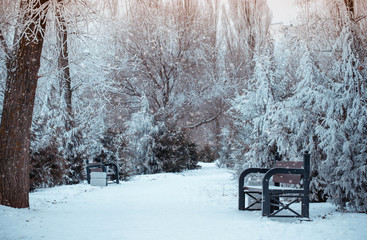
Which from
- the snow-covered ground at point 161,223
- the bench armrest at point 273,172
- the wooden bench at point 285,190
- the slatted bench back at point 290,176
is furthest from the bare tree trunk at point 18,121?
the slatted bench back at point 290,176

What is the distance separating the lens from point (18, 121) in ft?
19.0

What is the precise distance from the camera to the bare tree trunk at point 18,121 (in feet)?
18.7

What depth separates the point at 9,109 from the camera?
5.78 m

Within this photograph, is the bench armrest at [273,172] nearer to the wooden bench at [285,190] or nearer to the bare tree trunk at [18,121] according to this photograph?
the wooden bench at [285,190]

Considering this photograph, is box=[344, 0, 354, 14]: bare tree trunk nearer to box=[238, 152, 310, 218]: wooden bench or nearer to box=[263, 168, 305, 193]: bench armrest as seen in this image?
box=[238, 152, 310, 218]: wooden bench

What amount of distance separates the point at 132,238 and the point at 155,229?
0.58 meters

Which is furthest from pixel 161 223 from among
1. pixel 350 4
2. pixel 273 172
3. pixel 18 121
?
pixel 350 4

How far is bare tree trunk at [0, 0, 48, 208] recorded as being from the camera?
569 cm

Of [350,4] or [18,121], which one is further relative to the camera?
[350,4]

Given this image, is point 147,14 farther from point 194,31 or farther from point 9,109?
point 194,31

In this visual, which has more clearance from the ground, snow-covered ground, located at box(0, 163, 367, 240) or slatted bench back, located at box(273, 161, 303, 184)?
slatted bench back, located at box(273, 161, 303, 184)

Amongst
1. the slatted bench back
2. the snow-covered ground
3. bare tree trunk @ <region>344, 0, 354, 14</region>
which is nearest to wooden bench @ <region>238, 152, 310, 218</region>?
the slatted bench back

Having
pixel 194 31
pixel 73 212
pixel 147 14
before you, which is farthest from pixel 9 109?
pixel 194 31

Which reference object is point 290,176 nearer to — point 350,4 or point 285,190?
point 285,190
